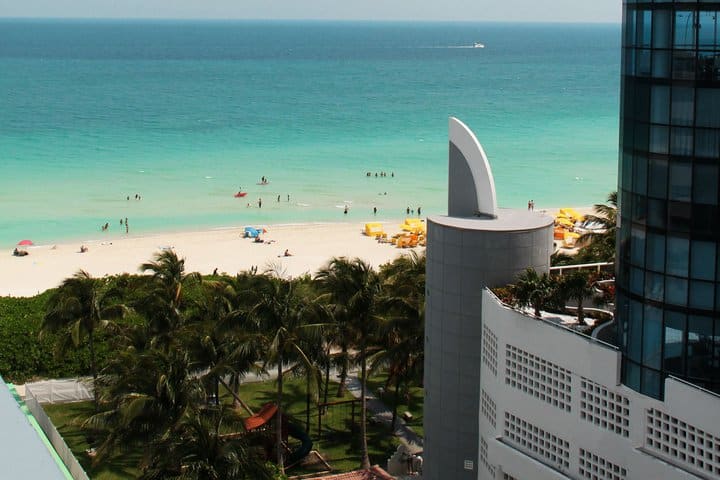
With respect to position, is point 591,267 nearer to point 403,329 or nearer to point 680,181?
point 403,329

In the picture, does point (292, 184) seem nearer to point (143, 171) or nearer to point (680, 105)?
point (143, 171)

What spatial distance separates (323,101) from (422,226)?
8873 cm

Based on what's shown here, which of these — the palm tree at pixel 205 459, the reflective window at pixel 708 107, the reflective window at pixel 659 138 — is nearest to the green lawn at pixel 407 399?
the palm tree at pixel 205 459

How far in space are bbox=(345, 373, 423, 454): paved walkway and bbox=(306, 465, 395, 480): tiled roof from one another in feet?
6.33

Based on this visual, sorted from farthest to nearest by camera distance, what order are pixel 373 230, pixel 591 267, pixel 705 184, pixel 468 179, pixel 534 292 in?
pixel 373 230 < pixel 591 267 < pixel 468 179 < pixel 534 292 < pixel 705 184

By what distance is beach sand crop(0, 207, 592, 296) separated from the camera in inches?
2345

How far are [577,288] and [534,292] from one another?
44.7 inches

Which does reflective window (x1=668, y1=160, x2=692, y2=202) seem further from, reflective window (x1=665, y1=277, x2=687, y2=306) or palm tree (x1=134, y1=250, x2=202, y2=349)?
palm tree (x1=134, y1=250, x2=202, y2=349)

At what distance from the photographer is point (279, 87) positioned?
565 ft

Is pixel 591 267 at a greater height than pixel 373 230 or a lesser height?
greater

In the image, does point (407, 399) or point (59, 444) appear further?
point (407, 399)

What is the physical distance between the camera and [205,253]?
6488 centimetres

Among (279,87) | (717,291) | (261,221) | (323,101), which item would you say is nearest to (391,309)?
(717,291)

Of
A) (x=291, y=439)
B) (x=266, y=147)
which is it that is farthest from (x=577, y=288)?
(x=266, y=147)
